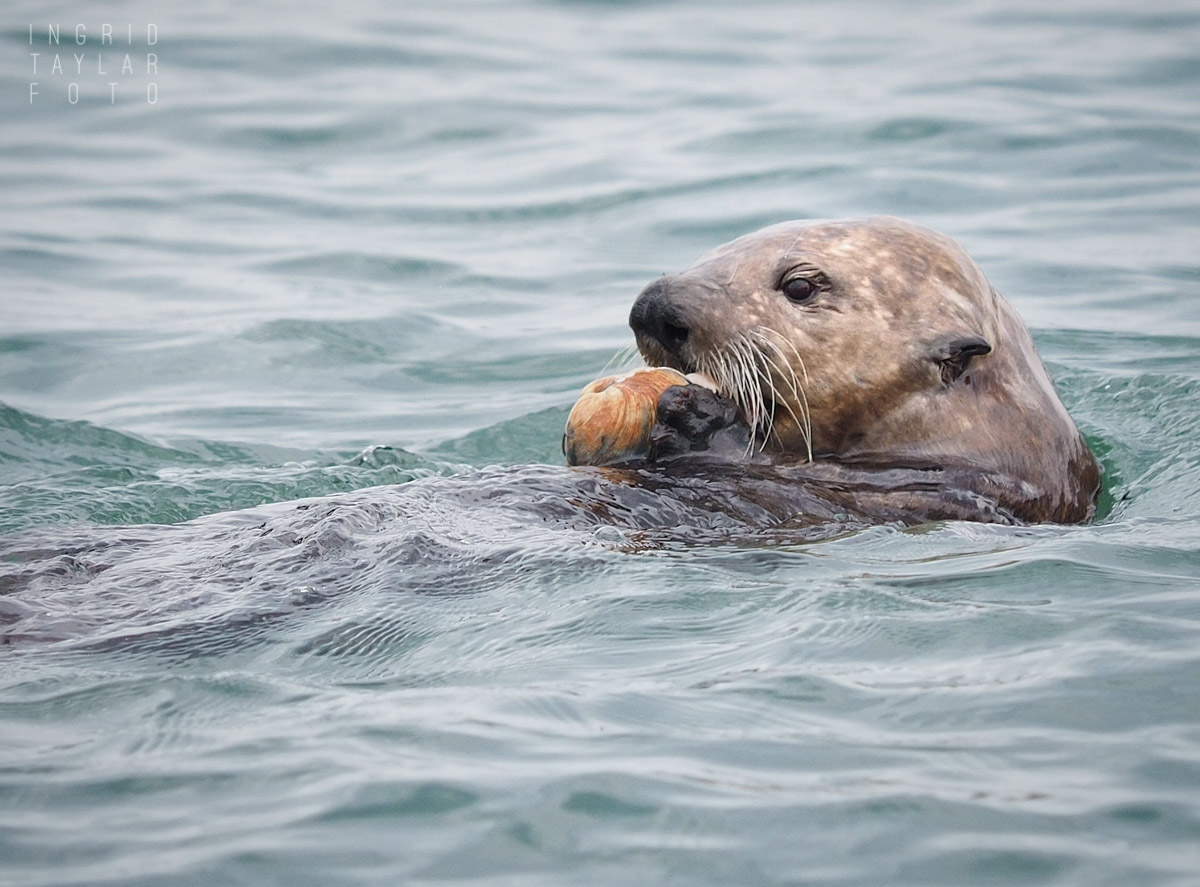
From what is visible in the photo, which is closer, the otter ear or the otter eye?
the otter ear

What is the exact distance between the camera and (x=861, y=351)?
5.13 meters

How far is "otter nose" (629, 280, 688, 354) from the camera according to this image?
16.6 ft

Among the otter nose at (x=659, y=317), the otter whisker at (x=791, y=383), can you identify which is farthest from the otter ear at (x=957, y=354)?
the otter nose at (x=659, y=317)

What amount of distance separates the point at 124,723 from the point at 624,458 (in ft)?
6.96

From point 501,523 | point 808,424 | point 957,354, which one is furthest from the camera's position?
point 808,424

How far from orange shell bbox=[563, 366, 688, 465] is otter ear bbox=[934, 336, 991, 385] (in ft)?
2.85

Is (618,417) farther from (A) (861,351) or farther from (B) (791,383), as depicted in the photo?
(A) (861,351)

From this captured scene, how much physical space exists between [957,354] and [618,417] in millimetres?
1148

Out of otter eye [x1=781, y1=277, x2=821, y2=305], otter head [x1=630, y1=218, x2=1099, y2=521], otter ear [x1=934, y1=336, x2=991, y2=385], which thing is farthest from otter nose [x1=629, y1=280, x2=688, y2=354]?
otter ear [x1=934, y1=336, x2=991, y2=385]

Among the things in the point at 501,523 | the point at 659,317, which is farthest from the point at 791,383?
the point at 501,523

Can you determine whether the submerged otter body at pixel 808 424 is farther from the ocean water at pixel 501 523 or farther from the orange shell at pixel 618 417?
the ocean water at pixel 501 523

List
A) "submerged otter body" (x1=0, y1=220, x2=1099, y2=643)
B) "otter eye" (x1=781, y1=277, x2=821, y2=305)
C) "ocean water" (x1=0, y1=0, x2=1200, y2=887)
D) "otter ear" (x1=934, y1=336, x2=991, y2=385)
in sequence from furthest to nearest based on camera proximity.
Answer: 1. "otter eye" (x1=781, y1=277, x2=821, y2=305)
2. "otter ear" (x1=934, y1=336, x2=991, y2=385)
3. "submerged otter body" (x1=0, y1=220, x2=1099, y2=643)
4. "ocean water" (x1=0, y1=0, x2=1200, y2=887)

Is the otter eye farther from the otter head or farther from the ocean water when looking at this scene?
the ocean water

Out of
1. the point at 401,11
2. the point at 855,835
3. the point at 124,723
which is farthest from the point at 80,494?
the point at 401,11
